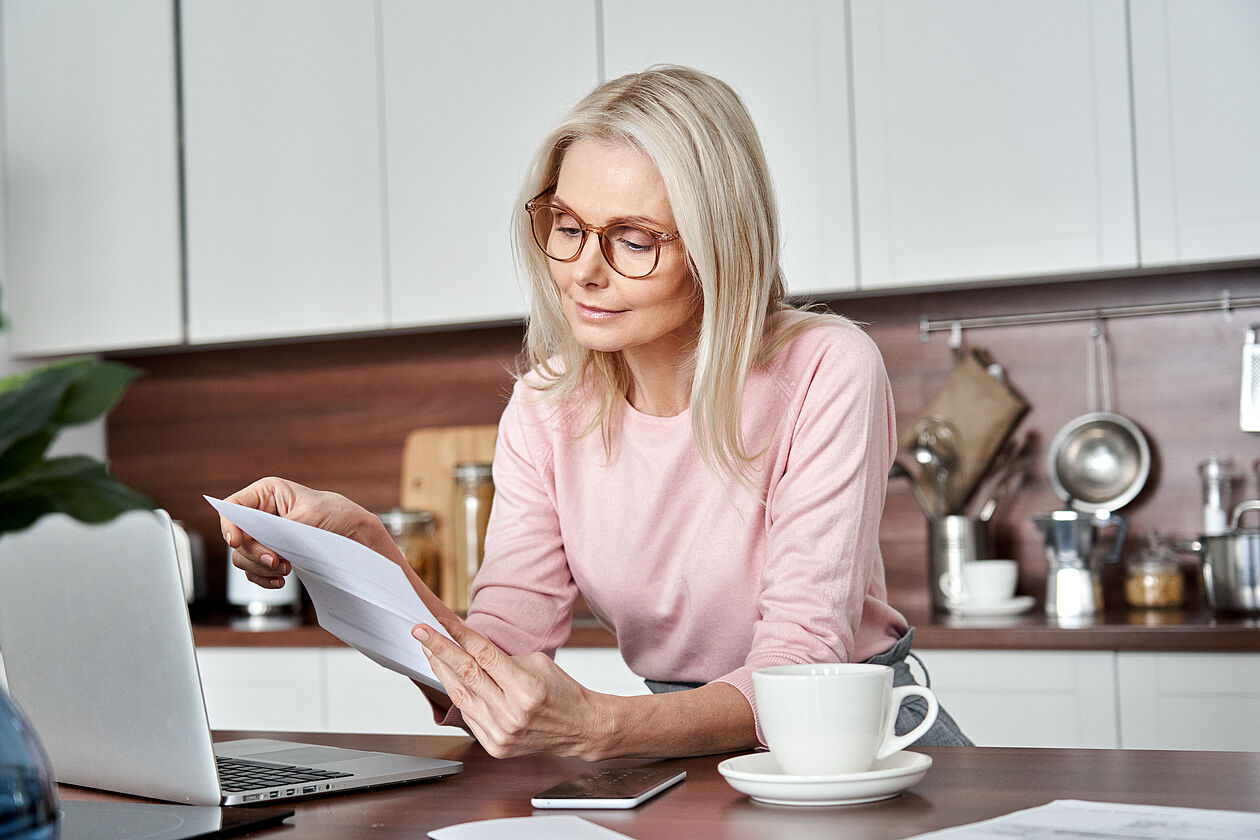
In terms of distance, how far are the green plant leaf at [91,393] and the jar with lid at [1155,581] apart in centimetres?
217

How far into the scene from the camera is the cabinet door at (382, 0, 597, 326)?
2621mm

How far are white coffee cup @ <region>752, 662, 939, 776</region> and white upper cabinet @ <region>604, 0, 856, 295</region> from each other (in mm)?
1645

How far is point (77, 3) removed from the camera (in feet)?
9.73

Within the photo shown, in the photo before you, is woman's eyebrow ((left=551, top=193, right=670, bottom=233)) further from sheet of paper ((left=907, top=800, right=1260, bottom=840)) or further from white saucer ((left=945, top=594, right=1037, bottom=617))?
white saucer ((left=945, top=594, right=1037, bottom=617))

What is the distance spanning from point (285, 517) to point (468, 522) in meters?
1.53

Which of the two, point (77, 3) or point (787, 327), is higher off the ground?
point (77, 3)

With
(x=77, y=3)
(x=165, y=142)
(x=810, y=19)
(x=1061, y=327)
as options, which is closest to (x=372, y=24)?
(x=165, y=142)

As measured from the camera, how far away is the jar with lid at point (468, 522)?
8.93 feet

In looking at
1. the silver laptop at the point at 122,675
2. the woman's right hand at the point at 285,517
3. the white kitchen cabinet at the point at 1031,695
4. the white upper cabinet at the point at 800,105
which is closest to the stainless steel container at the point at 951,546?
the white kitchen cabinet at the point at 1031,695

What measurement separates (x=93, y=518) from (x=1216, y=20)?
7.30 feet

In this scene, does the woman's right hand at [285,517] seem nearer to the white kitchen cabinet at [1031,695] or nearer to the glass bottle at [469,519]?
the white kitchen cabinet at [1031,695]

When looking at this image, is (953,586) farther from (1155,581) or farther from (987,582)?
(1155,581)

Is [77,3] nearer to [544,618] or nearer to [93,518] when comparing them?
[544,618]

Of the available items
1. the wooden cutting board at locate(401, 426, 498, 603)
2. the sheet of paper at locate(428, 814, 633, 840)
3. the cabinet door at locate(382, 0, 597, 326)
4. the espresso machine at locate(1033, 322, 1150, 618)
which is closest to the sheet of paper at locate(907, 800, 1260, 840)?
the sheet of paper at locate(428, 814, 633, 840)
